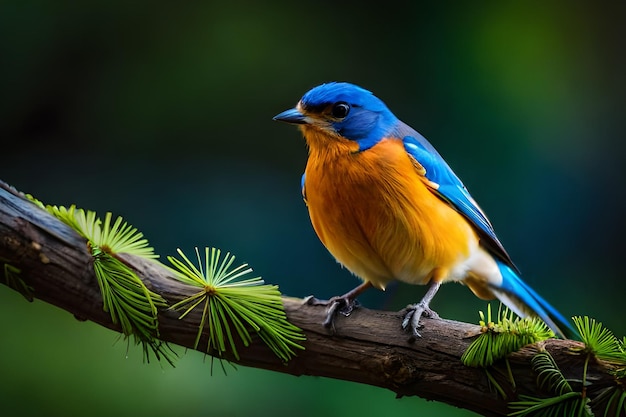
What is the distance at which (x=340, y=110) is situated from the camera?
1.89 m

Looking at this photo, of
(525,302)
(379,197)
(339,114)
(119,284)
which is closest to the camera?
(119,284)

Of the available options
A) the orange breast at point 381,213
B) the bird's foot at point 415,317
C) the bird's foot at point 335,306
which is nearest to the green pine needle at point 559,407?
the bird's foot at point 415,317

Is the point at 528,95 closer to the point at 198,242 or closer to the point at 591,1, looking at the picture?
the point at 591,1

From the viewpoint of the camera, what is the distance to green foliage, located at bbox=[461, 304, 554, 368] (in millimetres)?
1382

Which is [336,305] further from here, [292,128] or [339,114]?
[292,128]

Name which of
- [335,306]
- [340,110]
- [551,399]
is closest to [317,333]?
[335,306]

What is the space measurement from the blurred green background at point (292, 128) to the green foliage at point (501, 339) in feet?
3.94

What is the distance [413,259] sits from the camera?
1.84m

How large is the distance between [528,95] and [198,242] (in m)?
1.41

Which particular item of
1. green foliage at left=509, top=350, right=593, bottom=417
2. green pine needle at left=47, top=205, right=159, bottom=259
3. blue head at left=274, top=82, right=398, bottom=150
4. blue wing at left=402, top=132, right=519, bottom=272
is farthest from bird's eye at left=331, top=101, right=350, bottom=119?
green foliage at left=509, top=350, right=593, bottom=417

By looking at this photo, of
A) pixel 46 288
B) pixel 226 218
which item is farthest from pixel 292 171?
pixel 46 288

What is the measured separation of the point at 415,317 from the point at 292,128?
145 centimetres

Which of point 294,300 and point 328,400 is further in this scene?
point 328,400

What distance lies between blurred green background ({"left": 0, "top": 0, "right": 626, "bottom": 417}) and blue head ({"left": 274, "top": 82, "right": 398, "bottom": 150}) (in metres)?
0.88
